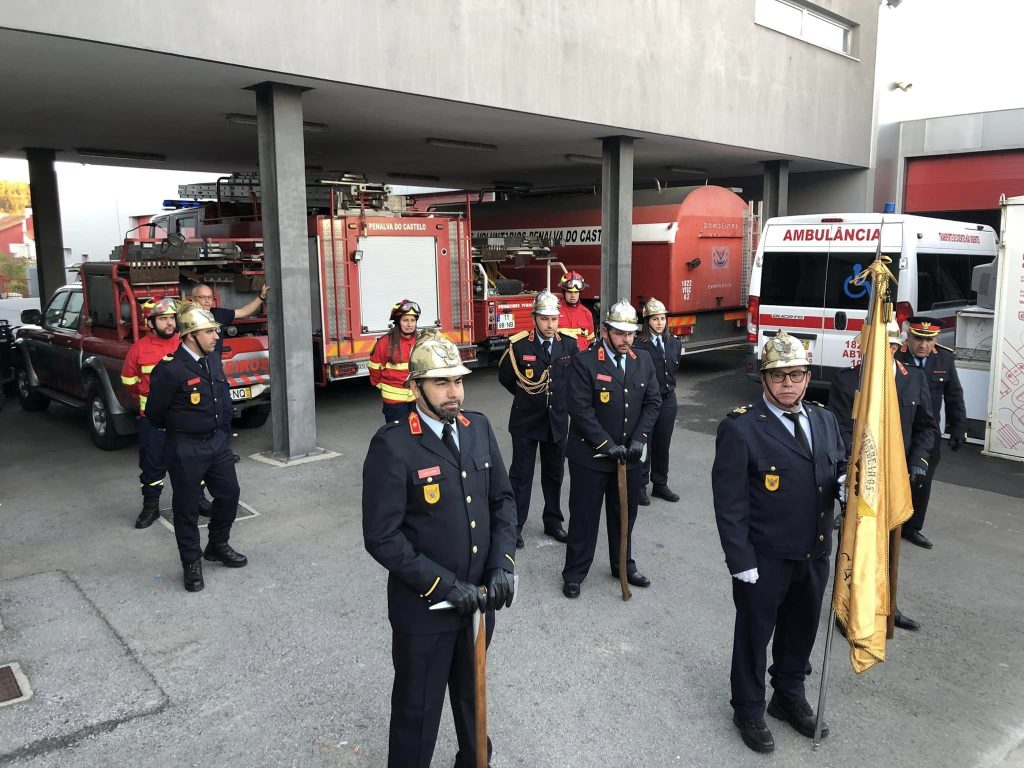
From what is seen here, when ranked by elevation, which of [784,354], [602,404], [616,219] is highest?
[616,219]

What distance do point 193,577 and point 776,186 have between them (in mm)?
14500

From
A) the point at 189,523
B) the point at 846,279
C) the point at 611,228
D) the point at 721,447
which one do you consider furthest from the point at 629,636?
A: the point at 611,228

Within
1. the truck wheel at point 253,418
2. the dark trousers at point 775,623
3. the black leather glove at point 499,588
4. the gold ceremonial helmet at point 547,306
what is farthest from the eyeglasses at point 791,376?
the truck wheel at point 253,418

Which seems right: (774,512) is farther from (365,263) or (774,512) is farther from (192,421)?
(365,263)

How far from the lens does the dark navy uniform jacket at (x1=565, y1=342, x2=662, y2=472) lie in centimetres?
518

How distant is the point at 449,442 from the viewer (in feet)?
10.2

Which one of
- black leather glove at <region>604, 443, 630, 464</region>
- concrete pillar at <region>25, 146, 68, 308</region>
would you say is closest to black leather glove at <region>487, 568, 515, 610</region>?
black leather glove at <region>604, 443, 630, 464</region>

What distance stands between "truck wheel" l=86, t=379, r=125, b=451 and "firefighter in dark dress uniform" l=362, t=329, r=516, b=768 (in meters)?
7.09

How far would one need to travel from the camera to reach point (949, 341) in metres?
9.88

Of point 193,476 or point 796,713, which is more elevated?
point 193,476

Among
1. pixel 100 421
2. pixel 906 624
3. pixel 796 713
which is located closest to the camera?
pixel 796 713

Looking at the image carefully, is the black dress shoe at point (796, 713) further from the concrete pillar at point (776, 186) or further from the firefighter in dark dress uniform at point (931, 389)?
the concrete pillar at point (776, 186)

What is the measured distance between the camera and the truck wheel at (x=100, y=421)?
895cm

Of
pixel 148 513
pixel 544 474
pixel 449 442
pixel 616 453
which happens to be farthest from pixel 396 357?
pixel 449 442
